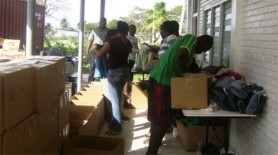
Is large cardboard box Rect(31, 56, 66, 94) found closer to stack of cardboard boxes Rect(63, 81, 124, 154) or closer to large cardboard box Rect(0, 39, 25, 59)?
large cardboard box Rect(0, 39, 25, 59)

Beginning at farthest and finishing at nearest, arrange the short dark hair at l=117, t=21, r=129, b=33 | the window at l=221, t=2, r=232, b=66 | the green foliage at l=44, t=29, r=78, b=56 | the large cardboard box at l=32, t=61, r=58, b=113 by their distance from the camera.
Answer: the green foliage at l=44, t=29, r=78, b=56, the window at l=221, t=2, r=232, b=66, the short dark hair at l=117, t=21, r=129, b=33, the large cardboard box at l=32, t=61, r=58, b=113

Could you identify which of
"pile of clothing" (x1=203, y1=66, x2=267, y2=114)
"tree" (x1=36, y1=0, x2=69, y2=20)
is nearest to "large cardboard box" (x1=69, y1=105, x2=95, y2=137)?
"pile of clothing" (x1=203, y1=66, x2=267, y2=114)

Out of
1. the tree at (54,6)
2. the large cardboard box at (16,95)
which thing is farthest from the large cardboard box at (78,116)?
the tree at (54,6)

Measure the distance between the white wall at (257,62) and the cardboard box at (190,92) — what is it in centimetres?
56

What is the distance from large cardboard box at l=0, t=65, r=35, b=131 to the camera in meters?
2.26

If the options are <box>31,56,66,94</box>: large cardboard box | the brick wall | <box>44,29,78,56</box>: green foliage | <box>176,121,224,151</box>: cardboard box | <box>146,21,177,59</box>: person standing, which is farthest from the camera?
<box>44,29,78,56</box>: green foliage

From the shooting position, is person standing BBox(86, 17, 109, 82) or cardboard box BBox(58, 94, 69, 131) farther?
person standing BBox(86, 17, 109, 82)

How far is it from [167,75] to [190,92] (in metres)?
0.33

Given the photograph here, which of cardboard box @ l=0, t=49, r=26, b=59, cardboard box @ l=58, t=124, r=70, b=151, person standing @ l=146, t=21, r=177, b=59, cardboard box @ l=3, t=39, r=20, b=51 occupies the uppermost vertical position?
person standing @ l=146, t=21, r=177, b=59

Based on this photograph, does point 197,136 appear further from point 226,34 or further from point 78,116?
point 226,34

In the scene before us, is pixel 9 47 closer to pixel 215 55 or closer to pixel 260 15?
pixel 260 15

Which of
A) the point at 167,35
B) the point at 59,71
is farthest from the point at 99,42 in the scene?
the point at 59,71

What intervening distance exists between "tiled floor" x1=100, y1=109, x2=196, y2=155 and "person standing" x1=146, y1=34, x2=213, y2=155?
599mm

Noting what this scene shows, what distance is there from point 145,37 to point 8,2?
24.7m
